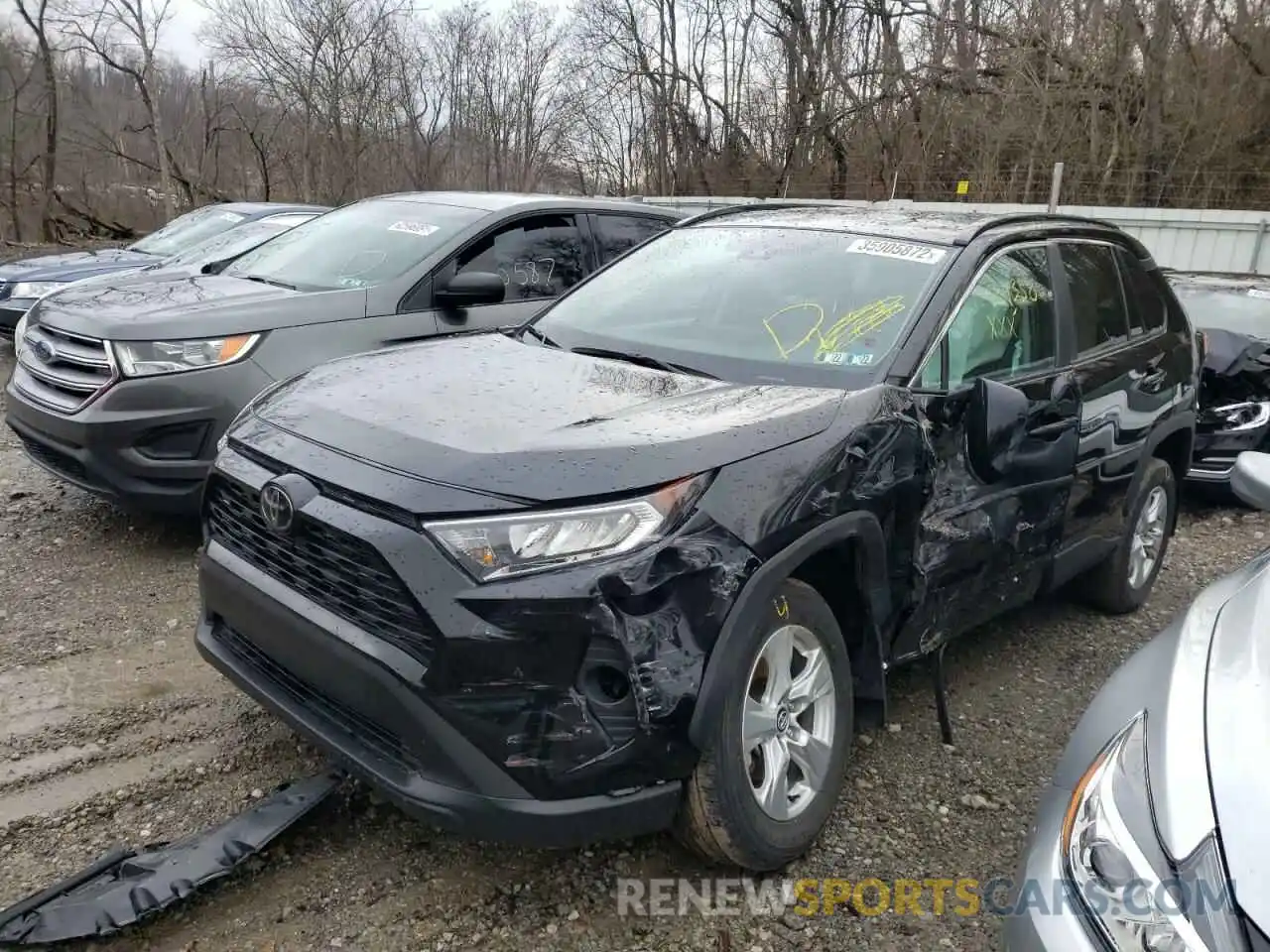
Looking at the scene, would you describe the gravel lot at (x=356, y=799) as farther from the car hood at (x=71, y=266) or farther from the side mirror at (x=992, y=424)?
the car hood at (x=71, y=266)

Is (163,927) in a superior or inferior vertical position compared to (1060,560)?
inferior

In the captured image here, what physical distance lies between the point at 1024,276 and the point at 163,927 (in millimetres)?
3381

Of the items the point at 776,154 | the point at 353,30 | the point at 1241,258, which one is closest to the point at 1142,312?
the point at 1241,258

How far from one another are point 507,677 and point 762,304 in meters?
1.73

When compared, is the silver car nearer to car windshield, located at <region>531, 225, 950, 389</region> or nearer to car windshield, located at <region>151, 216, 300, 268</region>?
car windshield, located at <region>531, 225, 950, 389</region>

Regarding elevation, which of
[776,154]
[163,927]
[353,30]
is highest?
[353,30]

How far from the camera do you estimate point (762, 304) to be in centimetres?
318

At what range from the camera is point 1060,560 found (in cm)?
356

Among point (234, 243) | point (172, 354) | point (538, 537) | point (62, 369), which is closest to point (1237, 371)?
point (538, 537)

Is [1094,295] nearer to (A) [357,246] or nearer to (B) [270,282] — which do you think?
(A) [357,246]

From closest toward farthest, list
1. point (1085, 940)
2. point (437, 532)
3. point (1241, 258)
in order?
point (1085, 940) < point (437, 532) < point (1241, 258)

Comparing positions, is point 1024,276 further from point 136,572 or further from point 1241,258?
point 1241,258

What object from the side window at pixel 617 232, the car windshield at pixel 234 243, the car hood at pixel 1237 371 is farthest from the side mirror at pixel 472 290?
the car hood at pixel 1237 371

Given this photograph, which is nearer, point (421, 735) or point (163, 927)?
point (421, 735)
